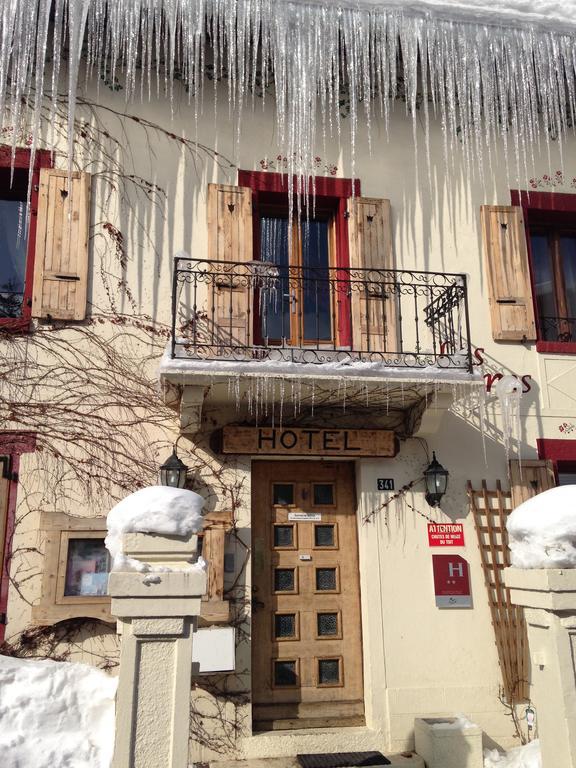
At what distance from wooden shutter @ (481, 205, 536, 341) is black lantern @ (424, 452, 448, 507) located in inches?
67.4

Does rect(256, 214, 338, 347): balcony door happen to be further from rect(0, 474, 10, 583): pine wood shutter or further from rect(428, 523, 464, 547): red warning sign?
rect(0, 474, 10, 583): pine wood shutter

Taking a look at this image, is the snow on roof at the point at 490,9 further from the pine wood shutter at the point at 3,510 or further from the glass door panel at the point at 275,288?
the pine wood shutter at the point at 3,510

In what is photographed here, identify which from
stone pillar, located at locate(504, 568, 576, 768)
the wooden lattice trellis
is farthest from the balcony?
stone pillar, located at locate(504, 568, 576, 768)

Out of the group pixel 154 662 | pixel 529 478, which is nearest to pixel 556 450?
pixel 529 478

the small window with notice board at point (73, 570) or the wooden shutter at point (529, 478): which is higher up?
the wooden shutter at point (529, 478)

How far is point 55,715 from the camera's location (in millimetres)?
4176

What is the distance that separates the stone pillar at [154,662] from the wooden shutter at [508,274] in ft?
16.4

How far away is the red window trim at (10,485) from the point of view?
6.11m

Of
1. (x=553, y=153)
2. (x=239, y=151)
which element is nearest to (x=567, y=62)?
(x=553, y=153)

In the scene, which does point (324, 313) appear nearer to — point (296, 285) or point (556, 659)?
point (296, 285)

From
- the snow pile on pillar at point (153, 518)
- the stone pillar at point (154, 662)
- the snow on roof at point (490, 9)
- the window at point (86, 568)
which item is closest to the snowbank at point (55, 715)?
the stone pillar at point (154, 662)

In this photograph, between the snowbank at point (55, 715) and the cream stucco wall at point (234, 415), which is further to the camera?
the cream stucco wall at point (234, 415)

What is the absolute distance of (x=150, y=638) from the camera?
12.6ft

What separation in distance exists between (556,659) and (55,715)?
10.4 ft
